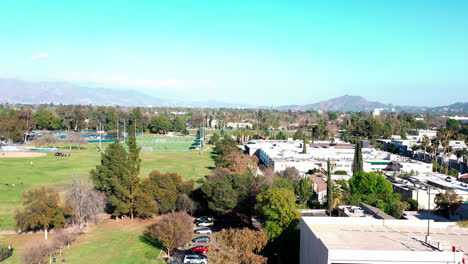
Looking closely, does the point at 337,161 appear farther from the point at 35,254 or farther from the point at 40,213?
the point at 35,254

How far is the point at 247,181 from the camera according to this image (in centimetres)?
2922

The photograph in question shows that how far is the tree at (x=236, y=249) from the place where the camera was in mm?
16359

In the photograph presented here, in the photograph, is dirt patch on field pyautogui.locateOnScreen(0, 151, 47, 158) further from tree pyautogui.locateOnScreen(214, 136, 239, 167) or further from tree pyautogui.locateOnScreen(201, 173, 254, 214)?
tree pyautogui.locateOnScreen(201, 173, 254, 214)

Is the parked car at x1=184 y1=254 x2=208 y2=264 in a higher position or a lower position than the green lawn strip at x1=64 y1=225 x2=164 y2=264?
higher

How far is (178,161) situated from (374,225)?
1765 inches

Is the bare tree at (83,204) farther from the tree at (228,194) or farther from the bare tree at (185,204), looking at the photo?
the tree at (228,194)

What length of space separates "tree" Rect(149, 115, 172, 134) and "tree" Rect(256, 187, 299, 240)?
288 ft

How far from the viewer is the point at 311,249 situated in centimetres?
1667

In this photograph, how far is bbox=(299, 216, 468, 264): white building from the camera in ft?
44.9

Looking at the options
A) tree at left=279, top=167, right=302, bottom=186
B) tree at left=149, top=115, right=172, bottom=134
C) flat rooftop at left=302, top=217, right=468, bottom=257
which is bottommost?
tree at left=279, top=167, right=302, bottom=186

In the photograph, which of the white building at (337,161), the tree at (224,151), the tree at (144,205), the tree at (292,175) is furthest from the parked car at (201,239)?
the white building at (337,161)

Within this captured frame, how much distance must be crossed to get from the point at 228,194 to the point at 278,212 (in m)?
6.06

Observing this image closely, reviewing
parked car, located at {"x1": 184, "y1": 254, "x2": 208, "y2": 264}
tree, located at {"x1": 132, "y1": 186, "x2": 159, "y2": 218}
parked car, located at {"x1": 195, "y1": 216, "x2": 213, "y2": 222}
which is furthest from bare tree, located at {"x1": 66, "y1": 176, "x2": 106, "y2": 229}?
parked car, located at {"x1": 184, "y1": 254, "x2": 208, "y2": 264}

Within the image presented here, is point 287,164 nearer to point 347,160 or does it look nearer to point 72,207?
point 347,160
